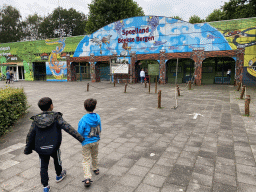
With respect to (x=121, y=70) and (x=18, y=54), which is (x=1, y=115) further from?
(x=18, y=54)

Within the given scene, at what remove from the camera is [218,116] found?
23.1ft

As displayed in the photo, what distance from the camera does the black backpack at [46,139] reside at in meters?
2.62

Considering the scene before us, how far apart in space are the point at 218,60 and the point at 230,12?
855cm

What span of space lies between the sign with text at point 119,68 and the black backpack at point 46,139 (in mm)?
19081

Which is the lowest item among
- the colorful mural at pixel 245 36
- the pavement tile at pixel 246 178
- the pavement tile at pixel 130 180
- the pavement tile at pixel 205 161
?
the pavement tile at pixel 130 180

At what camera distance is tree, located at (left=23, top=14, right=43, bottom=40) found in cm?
4309

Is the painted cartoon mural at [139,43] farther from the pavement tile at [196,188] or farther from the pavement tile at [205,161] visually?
the pavement tile at [196,188]

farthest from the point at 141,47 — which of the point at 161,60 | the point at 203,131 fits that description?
the point at 203,131

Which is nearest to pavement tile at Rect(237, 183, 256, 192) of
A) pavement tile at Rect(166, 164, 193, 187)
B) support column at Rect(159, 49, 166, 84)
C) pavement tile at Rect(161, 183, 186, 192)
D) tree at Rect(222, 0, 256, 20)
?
pavement tile at Rect(166, 164, 193, 187)

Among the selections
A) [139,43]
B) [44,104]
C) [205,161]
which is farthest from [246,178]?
[139,43]

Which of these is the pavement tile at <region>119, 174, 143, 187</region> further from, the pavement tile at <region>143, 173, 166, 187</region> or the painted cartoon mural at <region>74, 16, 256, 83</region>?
the painted cartoon mural at <region>74, 16, 256, 83</region>

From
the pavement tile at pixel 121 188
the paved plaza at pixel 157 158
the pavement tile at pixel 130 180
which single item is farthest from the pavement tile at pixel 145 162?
the pavement tile at pixel 121 188

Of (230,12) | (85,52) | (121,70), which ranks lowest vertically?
(121,70)

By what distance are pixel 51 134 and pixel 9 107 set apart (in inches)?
169
